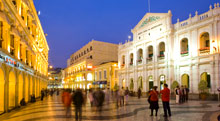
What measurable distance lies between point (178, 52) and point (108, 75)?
21.6m

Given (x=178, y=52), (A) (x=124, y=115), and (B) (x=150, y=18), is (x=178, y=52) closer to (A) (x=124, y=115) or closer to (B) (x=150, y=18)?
(B) (x=150, y=18)

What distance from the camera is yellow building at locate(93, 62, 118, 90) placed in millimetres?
43438

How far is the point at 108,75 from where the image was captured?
4478 centimetres

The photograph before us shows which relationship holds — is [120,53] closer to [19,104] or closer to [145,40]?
[145,40]

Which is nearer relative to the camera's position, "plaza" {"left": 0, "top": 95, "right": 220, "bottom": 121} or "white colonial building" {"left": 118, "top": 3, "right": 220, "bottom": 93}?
"plaza" {"left": 0, "top": 95, "right": 220, "bottom": 121}

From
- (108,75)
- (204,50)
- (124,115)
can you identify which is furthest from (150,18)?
(124,115)

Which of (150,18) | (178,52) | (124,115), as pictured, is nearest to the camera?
(124,115)

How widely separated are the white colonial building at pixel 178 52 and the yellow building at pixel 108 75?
22.4 ft

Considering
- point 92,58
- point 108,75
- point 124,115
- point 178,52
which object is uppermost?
point 92,58

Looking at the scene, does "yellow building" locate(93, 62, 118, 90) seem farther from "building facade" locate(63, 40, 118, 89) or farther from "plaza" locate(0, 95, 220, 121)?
"plaza" locate(0, 95, 220, 121)

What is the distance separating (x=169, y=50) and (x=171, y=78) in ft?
13.6

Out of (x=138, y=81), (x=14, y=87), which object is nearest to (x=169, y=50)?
(x=138, y=81)

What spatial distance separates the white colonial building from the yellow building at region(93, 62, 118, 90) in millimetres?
6818

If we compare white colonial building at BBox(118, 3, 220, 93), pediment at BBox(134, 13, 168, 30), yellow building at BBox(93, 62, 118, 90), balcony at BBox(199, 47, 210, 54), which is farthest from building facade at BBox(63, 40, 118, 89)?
balcony at BBox(199, 47, 210, 54)
